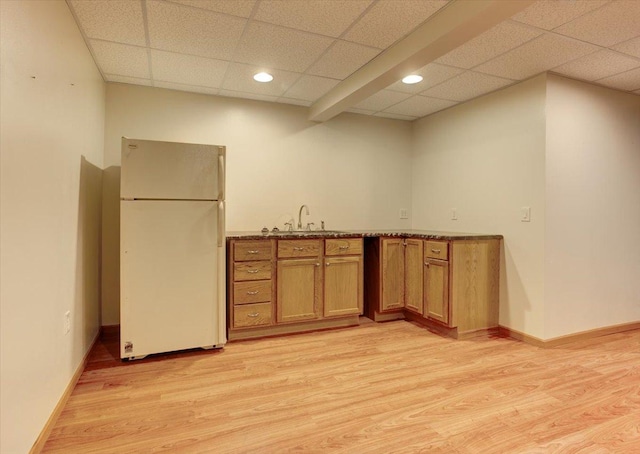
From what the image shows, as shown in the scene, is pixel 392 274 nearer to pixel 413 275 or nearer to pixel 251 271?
pixel 413 275

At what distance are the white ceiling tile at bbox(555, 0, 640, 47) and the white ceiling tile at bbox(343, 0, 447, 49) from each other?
869 mm

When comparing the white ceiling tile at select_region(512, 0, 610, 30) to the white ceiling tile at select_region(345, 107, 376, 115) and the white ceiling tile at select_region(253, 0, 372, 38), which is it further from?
the white ceiling tile at select_region(345, 107, 376, 115)

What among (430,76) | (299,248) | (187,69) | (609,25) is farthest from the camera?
(299,248)

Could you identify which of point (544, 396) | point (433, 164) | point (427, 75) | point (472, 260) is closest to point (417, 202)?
point (433, 164)

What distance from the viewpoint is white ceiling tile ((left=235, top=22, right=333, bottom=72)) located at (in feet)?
7.72

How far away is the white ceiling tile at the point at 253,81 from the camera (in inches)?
116

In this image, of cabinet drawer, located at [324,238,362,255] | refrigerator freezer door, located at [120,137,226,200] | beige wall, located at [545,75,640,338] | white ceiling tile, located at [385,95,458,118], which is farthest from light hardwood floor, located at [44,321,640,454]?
white ceiling tile, located at [385,95,458,118]

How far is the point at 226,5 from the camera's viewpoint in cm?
206

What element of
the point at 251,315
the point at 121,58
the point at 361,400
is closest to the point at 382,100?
the point at 121,58

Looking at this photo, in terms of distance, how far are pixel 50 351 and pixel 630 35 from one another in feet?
12.3

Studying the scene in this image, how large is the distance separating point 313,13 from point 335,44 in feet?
1.29

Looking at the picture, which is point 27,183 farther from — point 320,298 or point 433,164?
point 433,164

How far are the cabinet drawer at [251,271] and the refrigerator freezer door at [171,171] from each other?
2.01ft

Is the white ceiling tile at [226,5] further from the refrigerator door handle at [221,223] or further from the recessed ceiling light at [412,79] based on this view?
the recessed ceiling light at [412,79]
